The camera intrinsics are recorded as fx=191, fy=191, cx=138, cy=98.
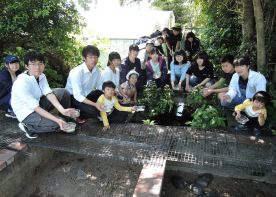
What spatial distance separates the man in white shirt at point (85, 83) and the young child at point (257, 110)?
2.20 meters

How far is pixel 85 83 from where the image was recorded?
327cm

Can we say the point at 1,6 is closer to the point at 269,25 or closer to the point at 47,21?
the point at 47,21

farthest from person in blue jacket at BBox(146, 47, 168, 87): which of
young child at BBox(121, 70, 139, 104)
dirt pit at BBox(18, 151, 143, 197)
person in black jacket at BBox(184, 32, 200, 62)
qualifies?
dirt pit at BBox(18, 151, 143, 197)

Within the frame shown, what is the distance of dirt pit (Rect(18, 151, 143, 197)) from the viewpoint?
99.3 inches

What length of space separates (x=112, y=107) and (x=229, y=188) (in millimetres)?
2031

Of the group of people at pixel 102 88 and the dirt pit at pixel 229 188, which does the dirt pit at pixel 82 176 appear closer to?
the dirt pit at pixel 229 188

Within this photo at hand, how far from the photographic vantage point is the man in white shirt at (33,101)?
8.40ft

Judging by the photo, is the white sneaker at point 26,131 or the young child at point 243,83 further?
the young child at point 243,83

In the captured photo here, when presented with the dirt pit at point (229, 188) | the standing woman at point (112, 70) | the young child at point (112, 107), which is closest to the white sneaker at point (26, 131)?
the young child at point (112, 107)

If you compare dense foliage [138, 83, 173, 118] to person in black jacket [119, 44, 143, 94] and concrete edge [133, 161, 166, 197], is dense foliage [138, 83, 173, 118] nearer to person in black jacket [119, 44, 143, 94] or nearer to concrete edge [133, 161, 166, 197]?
person in black jacket [119, 44, 143, 94]

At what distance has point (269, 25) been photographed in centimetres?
390

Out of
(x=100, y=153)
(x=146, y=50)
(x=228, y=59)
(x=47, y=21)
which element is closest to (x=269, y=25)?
(x=228, y=59)

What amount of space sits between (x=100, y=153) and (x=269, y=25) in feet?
13.5

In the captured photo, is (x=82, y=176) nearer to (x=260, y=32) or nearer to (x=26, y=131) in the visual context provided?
(x=26, y=131)
